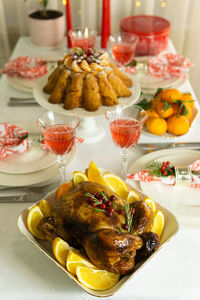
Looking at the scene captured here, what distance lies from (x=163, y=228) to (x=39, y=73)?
3.71 feet

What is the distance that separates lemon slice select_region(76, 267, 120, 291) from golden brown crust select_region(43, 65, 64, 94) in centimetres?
78

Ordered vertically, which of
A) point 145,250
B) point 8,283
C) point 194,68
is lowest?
point 194,68

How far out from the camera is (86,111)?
4.14ft

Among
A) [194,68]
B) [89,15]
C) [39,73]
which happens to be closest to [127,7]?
[89,15]

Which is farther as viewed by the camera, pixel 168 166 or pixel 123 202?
pixel 168 166

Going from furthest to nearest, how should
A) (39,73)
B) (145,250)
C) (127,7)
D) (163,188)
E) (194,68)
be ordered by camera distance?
(194,68), (127,7), (39,73), (163,188), (145,250)

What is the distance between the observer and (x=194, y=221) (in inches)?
38.6

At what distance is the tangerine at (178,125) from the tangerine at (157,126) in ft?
0.08

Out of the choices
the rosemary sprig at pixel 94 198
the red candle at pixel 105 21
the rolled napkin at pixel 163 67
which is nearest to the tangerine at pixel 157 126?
the rolled napkin at pixel 163 67

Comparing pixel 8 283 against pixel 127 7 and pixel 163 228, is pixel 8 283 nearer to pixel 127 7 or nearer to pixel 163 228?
pixel 163 228

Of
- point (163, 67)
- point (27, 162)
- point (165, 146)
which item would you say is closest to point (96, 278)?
point (27, 162)

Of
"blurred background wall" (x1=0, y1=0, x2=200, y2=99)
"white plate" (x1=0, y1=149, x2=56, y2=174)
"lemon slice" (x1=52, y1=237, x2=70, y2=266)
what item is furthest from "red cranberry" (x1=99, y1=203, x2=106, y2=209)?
"blurred background wall" (x1=0, y1=0, x2=200, y2=99)

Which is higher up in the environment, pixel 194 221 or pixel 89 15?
pixel 89 15

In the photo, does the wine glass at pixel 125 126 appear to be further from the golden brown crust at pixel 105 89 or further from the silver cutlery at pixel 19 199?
the silver cutlery at pixel 19 199
